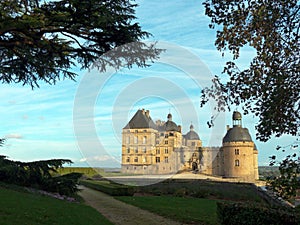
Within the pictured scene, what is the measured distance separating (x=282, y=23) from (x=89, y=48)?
5.22 metres

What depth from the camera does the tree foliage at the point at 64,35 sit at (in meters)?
7.28

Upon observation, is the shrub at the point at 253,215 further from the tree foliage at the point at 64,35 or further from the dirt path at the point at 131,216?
the tree foliage at the point at 64,35

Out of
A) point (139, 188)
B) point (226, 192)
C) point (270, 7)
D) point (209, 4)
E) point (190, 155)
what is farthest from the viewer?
point (190, 155)

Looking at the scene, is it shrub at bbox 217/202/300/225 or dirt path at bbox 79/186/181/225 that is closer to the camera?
shrub at bbox 217/202/300/225

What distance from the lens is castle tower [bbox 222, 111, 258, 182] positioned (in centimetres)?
4238

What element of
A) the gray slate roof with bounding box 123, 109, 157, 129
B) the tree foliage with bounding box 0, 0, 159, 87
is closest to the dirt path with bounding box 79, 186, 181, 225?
the tree foliage with bounding box 0, 0, 159, 87

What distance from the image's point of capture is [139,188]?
19.8m

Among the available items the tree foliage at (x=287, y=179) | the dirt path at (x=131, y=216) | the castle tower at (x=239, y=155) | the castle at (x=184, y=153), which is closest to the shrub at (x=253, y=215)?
the dirt path at (x=131, y=216)

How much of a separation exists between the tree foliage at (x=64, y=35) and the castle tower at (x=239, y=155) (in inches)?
1363

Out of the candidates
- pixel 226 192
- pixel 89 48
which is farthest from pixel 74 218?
pixel 226 192

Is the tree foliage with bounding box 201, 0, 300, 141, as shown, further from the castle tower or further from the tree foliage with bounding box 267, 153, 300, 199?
the castle tower

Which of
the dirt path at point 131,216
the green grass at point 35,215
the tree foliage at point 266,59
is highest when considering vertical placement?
the tree foliage at point 266,59

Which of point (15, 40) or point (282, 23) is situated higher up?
point (15, 40)

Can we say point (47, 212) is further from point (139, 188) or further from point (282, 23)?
point (139, 188)
